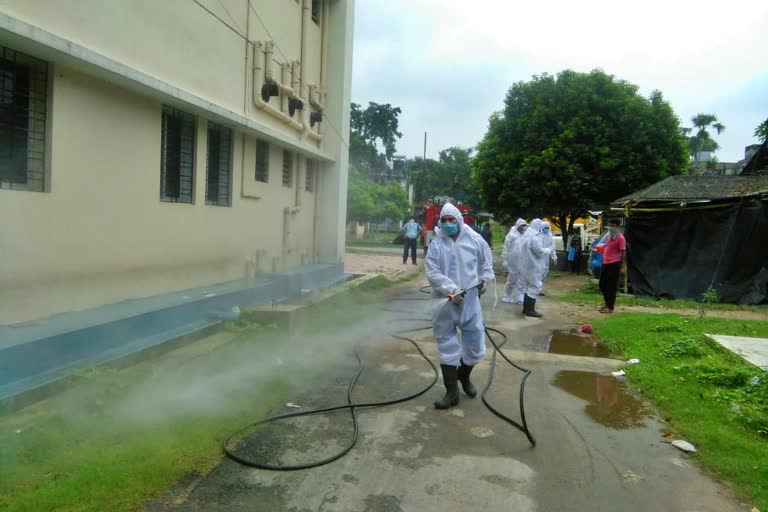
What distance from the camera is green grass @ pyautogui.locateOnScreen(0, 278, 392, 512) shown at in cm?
333

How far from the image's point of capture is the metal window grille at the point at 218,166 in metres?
8.64

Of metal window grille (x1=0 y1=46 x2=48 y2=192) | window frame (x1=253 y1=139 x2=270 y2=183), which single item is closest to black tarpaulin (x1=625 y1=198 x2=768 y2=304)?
window frame (x1=253 y1=139 x2=270 y2=183)

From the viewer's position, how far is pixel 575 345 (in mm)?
8266

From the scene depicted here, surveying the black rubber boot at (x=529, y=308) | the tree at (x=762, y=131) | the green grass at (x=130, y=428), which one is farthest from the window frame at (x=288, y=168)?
the tree at (x=762, y=131)

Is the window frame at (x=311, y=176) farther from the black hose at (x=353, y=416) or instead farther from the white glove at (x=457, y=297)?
the white glove at (x=457, y=297)

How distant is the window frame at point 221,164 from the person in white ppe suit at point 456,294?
4420mm

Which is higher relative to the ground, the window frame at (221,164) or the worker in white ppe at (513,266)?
the window frame at (221,164)

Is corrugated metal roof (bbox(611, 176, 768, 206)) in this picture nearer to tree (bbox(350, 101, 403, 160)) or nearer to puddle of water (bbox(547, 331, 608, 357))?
puddle of water (bbox(547, 331, 608, 357))

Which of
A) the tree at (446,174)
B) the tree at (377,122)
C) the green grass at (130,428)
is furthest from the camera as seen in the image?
the tree at (446,174)

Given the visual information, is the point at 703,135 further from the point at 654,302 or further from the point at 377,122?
the point at 654,302

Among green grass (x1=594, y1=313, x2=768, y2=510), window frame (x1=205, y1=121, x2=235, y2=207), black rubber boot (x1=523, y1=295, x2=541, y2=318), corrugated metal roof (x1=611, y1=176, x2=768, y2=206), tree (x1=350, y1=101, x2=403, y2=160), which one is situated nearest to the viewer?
green grass (x1=594, y1=313, x2=768, y2=510)

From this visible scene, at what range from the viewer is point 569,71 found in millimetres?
20703

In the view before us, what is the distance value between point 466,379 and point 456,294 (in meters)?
0.93

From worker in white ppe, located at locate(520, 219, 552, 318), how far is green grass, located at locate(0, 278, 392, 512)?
566cm
